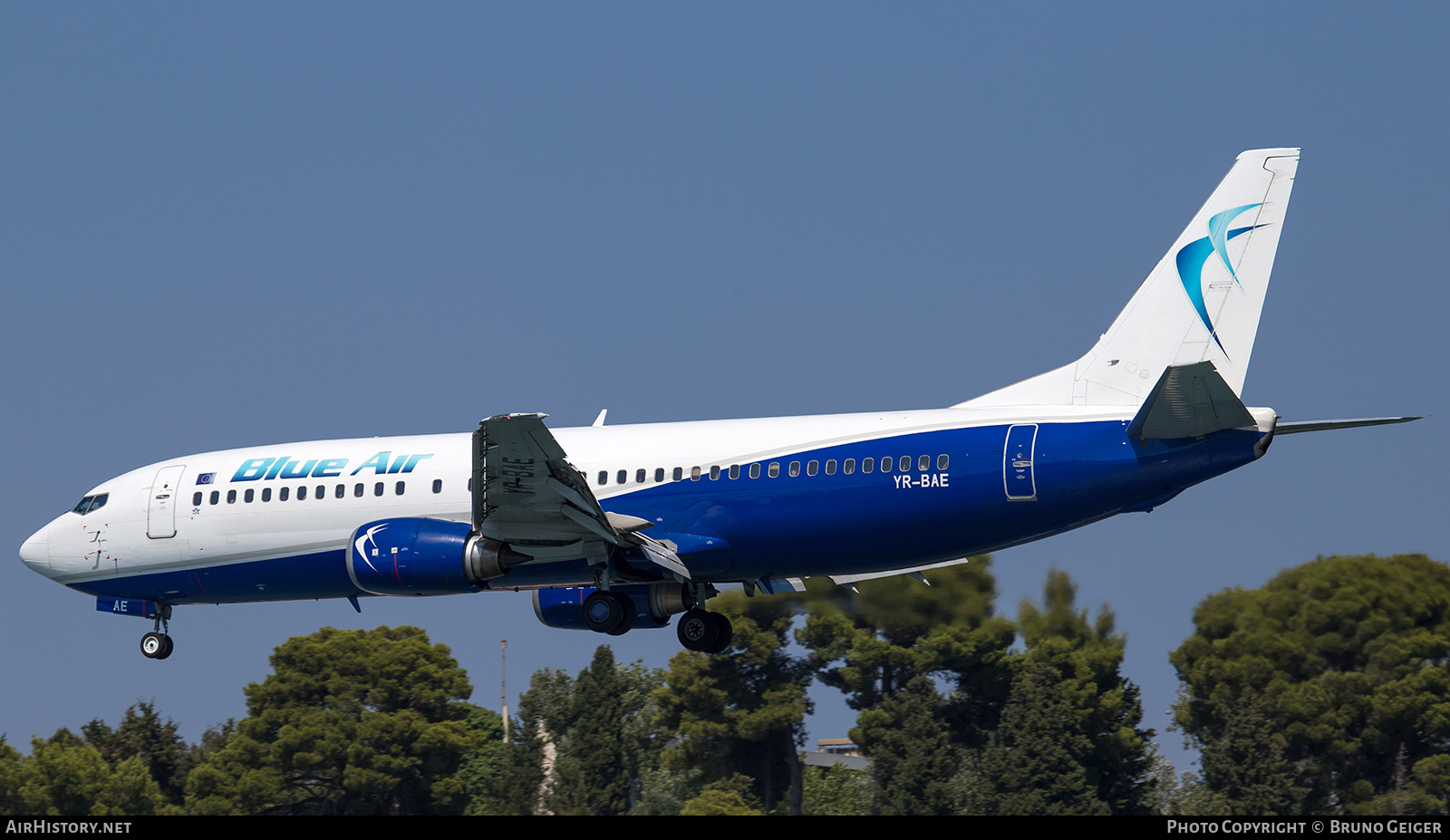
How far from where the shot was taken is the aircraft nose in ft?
116

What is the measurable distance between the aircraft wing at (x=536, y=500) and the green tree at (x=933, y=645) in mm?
10463

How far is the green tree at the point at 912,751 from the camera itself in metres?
57.3

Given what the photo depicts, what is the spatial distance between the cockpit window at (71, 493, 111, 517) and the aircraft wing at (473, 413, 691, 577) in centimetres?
982

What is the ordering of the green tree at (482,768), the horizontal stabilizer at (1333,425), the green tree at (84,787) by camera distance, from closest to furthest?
the horizontal stabilizer at (1333,425) < the green tree at (84,787) < the green tree at (482,768)

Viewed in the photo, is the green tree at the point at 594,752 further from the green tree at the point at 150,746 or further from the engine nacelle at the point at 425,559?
the engine nacelle at the point at 425,559

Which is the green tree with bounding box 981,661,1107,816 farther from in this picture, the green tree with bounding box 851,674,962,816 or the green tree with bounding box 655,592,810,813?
the green tree with bounding box 655,592,810,813

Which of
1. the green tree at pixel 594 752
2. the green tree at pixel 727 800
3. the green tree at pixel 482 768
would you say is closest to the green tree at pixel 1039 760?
the green tree at pixel 727 800

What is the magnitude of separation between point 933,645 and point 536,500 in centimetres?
2859

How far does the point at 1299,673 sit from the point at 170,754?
134 feet

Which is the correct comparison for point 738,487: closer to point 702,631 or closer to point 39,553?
point 702,631

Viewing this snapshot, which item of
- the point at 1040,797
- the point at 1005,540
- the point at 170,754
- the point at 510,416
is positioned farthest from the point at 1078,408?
the point at 170,754

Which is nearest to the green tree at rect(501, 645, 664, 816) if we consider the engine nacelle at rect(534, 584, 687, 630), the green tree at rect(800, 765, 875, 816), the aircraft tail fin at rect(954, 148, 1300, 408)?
the green tree at rect(800, 765, 875, 816)

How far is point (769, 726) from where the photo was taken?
61750 mm
